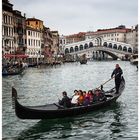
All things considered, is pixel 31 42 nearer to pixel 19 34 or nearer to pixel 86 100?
pixel 19 34

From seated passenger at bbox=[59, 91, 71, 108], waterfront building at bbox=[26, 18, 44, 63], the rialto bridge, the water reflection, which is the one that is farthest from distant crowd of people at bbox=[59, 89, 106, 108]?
the rialto bridge

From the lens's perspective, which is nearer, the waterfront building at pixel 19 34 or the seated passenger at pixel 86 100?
the seated passenger at pixel 86 100

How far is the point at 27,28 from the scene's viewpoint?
38.4 ft

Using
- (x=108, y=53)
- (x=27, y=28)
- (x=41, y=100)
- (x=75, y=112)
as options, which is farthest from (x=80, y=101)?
(x=108, y=53)

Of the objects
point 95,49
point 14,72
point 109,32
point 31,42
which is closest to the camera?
point 109,32

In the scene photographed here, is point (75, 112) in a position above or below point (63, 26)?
below

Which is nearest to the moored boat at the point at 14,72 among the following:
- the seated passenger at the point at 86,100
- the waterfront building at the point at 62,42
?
the waterfront building at the point at 62,42

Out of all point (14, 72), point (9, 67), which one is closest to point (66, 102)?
point (14, 72)

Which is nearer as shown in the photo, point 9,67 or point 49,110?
point 49,110

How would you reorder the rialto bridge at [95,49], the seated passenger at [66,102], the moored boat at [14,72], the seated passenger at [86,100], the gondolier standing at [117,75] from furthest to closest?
the rialto bridge at [95,49] → the moored boat at [14,72] → the gondolier standing at [117,75] → the seated passenger at [86,100] → the seated passenger at [66,102]

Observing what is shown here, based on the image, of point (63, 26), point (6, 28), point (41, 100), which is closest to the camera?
point (63, 26)

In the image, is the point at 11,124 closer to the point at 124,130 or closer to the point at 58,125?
the point at 58,125

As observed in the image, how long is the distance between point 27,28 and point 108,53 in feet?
19.6

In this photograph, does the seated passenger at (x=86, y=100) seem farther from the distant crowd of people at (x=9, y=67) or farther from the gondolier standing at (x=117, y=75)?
the distant crowd of people at (x=9, y=67)
